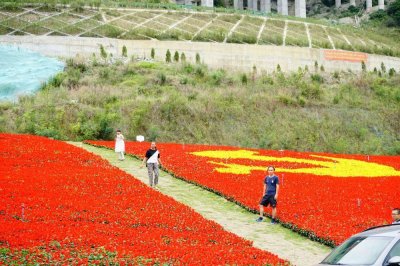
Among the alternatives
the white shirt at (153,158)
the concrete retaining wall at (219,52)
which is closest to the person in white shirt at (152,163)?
the white shirt at (153,158)

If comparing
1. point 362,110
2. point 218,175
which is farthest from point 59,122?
point 362,110

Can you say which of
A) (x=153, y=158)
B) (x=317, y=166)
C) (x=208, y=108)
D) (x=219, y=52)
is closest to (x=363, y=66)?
(x=219, y=52)

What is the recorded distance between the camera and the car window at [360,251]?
12227 millimetres

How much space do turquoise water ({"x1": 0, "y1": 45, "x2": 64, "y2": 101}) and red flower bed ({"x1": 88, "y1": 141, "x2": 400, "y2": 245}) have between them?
16427 millimetres

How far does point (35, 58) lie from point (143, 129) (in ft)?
59.7

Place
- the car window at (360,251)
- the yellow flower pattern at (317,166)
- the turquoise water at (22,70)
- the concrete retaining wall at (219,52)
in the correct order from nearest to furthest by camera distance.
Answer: the car window at (360,251) → the yellow flower pattern at (317,166) → the turquoise water at (22,70) → the concrete retaining wall at (219,52)


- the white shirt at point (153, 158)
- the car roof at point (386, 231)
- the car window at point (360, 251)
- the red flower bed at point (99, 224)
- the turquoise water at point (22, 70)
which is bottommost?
the red flower bed at point (99, 224)

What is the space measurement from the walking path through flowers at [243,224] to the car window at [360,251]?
4640mm

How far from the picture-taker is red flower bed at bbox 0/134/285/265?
52.8 feet

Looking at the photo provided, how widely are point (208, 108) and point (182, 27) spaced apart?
80.0 feet

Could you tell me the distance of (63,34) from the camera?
230 feet

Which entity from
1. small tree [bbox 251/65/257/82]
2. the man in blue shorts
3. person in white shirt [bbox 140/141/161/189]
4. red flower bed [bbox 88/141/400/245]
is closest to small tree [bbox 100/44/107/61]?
small tree [bbox 251/65/257/82]

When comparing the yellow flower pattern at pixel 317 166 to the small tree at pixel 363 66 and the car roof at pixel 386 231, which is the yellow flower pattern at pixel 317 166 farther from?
the small tree at pixel 363 66

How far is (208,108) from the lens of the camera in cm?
5591
